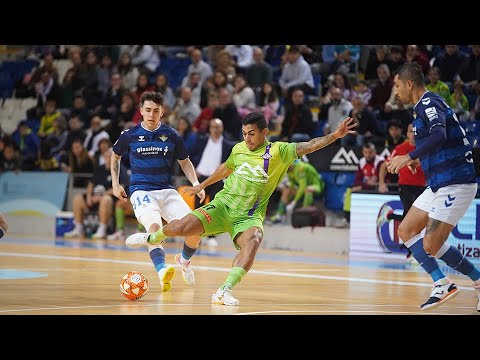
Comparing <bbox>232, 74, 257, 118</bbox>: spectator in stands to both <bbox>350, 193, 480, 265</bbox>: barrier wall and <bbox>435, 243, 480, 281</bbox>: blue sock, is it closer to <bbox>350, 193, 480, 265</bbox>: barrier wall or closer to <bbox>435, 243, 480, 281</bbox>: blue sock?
<bbox>350, 193, 480, 265</bbox>: barrier wall

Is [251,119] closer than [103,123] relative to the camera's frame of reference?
Yes

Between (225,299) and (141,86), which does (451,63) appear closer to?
(141,86)

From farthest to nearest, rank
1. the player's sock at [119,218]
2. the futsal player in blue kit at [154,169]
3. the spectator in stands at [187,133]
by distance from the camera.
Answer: the player's sock at [119,218] → the spectator in stands at [187,133] → the futsal player in blue kit at [154,169]

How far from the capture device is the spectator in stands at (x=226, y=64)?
20219 millimetres

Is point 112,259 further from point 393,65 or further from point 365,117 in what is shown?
point 393,65

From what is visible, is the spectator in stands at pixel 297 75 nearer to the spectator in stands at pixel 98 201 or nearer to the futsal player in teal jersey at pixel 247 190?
the spectator in stands at pixel 98 201

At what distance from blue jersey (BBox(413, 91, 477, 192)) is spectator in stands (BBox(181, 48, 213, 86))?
12.9 meters

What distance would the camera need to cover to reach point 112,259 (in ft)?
45.4

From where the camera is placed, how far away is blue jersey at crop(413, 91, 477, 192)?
7887mm

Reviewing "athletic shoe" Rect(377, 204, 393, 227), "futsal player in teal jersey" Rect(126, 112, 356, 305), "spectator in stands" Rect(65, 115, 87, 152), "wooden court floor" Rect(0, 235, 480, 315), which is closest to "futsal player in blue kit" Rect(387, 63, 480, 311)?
"wooden court floor" Rect(0, 235, 480, 315)

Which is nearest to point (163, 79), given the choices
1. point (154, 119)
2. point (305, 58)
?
point (305, 58)

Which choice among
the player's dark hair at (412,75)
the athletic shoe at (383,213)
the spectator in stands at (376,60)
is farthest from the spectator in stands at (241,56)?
the player's dark hair at (412,75)

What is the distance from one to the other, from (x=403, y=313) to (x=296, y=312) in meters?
0.93

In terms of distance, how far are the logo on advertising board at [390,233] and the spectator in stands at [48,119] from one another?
9.37 metres
